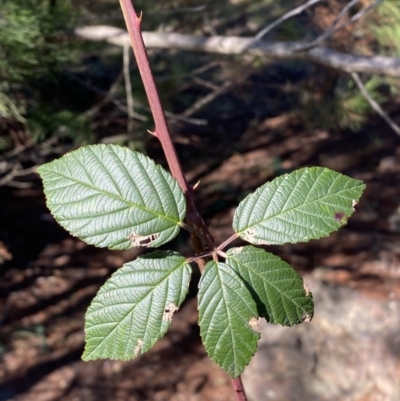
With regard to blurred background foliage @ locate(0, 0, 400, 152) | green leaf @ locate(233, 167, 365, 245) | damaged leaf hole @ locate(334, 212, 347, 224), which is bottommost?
blurred background foliage @ locate(0, 0, 400, 152)

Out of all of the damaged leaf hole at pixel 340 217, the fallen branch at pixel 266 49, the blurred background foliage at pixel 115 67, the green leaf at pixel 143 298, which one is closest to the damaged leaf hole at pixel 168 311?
the green leaf at pixel 143 298

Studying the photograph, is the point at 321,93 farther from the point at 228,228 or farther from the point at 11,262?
the point at 11,262

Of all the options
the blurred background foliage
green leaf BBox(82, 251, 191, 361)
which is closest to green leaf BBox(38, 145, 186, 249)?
green leaf BBox(82, 251, 191, 361)

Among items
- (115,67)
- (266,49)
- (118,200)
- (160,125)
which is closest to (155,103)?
(160,125)

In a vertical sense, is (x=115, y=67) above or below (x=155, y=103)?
below

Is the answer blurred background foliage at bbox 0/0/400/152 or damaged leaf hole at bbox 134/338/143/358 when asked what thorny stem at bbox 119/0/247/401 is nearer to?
damaged leaf hole at bbox 134/338/143/358

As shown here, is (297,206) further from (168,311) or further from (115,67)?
(115,67)
